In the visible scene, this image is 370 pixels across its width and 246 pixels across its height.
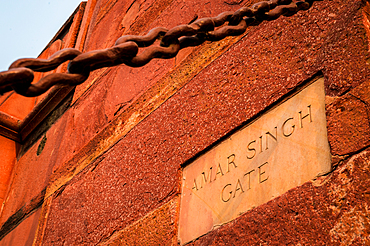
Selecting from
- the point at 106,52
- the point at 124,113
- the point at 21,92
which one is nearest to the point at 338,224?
the point at 106,52

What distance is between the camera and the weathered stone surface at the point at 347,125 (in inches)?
51.5

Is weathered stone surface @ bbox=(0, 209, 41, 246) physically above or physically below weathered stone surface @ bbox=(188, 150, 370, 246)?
above

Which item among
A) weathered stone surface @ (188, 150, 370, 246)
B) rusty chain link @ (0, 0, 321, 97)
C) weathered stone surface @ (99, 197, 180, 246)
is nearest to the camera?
rusty chain link @ (0, 0, 321, 97)

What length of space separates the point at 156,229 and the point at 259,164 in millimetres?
632

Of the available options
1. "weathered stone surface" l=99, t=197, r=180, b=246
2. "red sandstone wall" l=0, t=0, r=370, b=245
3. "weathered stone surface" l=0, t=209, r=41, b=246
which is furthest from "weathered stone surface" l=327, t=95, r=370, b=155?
"weathered stone surface" l=0, t=209, r=41, b=246

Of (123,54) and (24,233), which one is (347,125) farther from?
(24,233)

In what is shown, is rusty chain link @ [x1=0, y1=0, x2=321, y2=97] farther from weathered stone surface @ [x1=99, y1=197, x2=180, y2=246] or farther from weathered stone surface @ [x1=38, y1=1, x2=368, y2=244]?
weathered stone surface @ [x1=99, y1=197, x2=180, y2=246]

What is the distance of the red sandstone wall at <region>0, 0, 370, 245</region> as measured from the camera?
4.40 feet

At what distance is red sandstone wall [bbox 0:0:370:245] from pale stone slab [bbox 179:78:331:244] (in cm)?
5

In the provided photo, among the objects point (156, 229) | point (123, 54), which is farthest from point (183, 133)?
point (123, 54)

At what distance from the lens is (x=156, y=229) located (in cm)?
197

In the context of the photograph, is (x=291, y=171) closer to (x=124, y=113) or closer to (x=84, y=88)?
(x=124, y=113)

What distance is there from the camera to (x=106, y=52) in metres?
0.87

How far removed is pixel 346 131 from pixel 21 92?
99 cm
